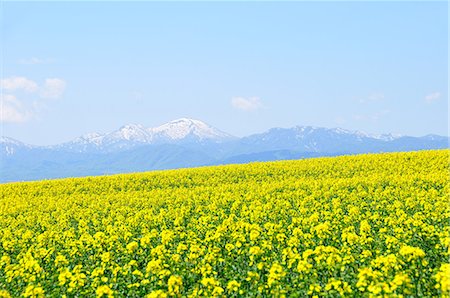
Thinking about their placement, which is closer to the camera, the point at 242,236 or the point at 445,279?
the point at 445,279

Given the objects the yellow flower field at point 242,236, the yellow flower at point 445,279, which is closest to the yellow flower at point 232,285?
the yellow flower field at point 242,236

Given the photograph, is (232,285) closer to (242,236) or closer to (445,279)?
(242,236)

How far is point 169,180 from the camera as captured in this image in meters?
31.8

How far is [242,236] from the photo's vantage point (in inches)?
458

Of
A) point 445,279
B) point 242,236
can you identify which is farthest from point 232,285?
point 445,279

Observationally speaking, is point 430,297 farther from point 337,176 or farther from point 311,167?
point 311,167

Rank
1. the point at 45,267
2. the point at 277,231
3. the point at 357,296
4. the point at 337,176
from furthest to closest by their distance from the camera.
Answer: the point at 337,176, the point at 277,231, the point at 45,267, the point at 357,296

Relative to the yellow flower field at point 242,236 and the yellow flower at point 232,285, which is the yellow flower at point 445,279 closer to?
the yellow flower field at point 242,236

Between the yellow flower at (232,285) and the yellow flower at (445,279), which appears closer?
the yellow flower at (445,279)

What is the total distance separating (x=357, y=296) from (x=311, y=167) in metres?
23.8

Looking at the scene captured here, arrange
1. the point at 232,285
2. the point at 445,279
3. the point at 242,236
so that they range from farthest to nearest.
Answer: the point at 242,236 → the point at 232,285 → the point at 445,279

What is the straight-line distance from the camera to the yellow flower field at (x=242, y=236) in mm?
8828

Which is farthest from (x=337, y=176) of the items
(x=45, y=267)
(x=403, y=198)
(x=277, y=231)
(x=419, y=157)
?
(x=45, y=267)

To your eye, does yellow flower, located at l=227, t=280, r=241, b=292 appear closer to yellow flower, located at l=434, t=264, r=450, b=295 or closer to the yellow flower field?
the yellow flower field
